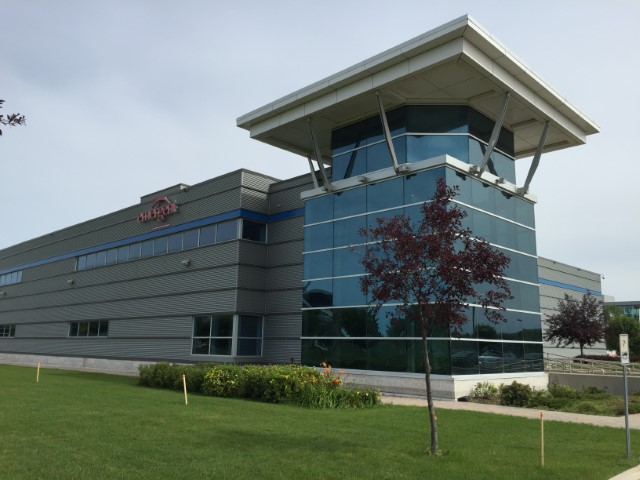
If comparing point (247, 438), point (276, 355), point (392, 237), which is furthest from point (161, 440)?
point (276, 355)

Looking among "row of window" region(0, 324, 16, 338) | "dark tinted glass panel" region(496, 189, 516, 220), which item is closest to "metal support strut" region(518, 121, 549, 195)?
"dark tinted glass panel" region(496, 189, 516, 220)

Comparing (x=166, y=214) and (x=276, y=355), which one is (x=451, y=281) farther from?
(x=166, y=214)

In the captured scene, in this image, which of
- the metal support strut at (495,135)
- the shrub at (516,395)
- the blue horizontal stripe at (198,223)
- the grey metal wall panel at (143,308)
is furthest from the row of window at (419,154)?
the shrub at (516,395)

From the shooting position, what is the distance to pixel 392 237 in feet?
33.6

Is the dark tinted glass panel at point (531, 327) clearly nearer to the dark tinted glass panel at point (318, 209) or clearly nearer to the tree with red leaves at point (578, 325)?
the dark tinted glass panel at point (318, 209)

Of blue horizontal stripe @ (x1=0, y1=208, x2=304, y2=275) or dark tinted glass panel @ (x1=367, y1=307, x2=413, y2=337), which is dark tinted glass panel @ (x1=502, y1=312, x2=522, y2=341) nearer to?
dark tinted glass panel @ (x1=367, y1=307, x2=413, y2=337)

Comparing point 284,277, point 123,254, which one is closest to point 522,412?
point 284,277

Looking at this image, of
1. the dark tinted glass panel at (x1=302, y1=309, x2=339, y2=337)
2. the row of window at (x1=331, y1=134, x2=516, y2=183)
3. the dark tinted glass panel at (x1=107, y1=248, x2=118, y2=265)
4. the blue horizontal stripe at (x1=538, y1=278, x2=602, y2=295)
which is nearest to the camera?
the row of window at (x1=331, y1=134, x2=516, y2=183)

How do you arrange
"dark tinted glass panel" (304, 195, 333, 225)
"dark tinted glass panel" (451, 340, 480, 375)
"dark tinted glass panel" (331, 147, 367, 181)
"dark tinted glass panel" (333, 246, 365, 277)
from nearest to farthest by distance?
1. "dark tinted glass panel" (451, 340, 480, 375)
2. "dark tinted glass panel" (333, 246, 365, 277)
3. "dark tinted glass panel" (331, 147, 367, 181)
4. "dark tinted glass panel" (304, 195, 333, 225)

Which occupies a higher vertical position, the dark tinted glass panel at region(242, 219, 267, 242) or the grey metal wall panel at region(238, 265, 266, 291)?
the dark tinted glass panel at region(242, 219, 267, 242)

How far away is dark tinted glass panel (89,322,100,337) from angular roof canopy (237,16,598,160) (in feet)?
64.9

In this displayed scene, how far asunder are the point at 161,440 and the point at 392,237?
5.76 metres

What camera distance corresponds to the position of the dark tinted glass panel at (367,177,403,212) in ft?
71.8

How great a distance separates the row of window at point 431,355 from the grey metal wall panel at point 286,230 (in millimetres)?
5987
